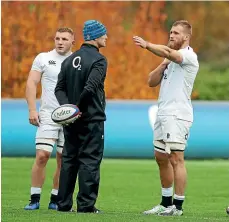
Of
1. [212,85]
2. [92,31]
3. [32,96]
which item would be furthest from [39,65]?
Result: [212,85]

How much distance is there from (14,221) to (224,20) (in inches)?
1008

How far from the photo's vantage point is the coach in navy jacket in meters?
10.5

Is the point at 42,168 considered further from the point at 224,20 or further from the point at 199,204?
the point at 224,20

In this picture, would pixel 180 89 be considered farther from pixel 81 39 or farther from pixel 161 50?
pixel 81 39

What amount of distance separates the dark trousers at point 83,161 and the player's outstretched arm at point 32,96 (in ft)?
2.62

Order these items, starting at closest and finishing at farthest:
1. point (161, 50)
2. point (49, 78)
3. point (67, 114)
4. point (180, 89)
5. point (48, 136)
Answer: point (67, 114), point (161, 50), point (180, 89), point (48, 136), point (49, 78)

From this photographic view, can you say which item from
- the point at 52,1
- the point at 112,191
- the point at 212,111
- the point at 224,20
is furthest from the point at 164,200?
the point at 224,20

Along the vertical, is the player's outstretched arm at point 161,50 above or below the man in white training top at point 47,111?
above

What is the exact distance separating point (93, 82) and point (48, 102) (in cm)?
130

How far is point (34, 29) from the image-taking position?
2348cm

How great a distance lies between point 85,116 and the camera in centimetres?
1062

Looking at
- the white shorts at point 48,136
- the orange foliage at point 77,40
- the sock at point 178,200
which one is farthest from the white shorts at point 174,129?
the orange foliage at point 77,40

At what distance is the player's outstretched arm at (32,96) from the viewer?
451 inches

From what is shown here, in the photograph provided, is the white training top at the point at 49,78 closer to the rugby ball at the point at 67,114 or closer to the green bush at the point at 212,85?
the rugby ball at the point at 67,114
